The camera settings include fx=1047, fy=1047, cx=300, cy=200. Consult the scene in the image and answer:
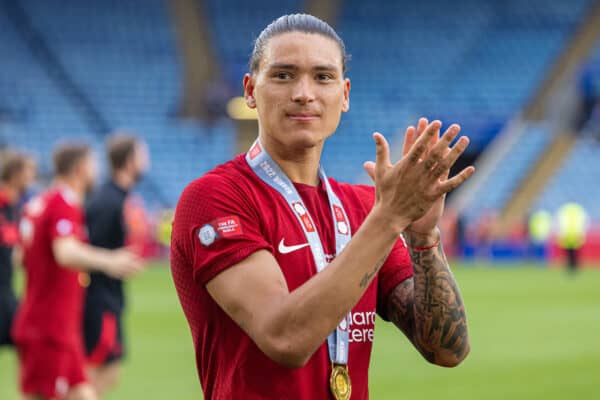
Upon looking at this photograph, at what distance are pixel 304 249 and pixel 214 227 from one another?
25 centimetres

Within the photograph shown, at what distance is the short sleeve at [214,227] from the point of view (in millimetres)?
2598

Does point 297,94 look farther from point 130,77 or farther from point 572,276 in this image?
point 130,77

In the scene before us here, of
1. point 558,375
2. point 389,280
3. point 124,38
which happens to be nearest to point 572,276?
point 558,375

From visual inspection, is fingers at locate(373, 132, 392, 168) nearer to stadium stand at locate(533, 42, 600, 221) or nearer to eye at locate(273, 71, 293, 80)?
eye at locate(273, 71, 293, 80)

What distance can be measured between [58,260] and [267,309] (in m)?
4.54

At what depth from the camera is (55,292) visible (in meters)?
6.94

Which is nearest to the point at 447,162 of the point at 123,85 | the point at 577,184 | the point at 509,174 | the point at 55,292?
the point at 55,292

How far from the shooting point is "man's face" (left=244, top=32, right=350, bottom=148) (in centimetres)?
280

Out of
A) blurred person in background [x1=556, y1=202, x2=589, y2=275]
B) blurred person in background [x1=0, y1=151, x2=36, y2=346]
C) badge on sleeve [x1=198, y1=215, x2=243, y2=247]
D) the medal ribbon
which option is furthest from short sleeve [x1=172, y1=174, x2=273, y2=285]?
blurred person in background [x1=556, y1=202, x2=589, y2=275]

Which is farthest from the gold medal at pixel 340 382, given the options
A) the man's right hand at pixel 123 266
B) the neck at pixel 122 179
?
the neck at pixel 122 179

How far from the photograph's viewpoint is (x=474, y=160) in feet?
128

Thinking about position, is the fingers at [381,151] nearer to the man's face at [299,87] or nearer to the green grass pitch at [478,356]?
the man's face at [299,87]

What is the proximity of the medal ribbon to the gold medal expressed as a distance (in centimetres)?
2

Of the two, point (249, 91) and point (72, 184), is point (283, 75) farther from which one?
point (72, 184)
